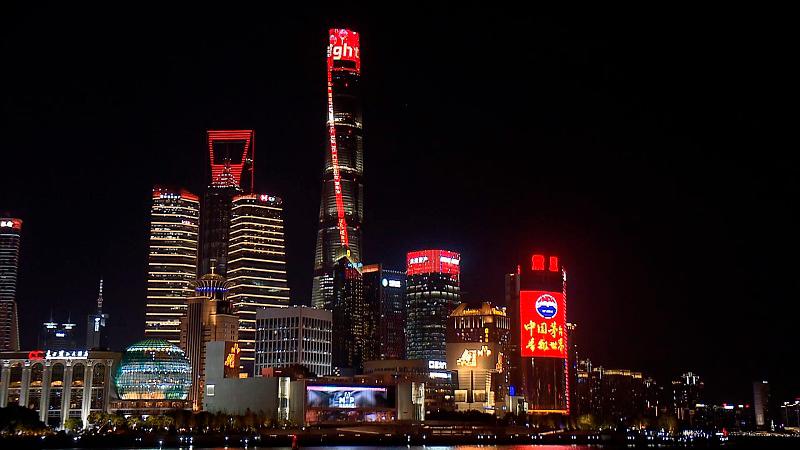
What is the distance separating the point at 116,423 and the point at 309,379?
3936 centimetres

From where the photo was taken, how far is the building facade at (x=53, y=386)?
193125 millimetres

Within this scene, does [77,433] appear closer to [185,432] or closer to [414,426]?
[185,432]

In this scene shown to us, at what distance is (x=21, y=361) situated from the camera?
643ft

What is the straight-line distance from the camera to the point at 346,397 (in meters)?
195

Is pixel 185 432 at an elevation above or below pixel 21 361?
below

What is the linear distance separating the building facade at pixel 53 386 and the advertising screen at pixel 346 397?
1739 inches

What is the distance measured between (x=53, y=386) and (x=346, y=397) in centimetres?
6096

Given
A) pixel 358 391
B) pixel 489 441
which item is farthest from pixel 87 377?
pixel 489 441

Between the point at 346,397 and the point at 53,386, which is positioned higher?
the point at 53,386

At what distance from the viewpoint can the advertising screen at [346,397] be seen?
7618 inches

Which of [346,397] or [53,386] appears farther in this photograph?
[53,386]

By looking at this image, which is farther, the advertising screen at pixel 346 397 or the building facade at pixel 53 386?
the advertising screen at pixel 346 397

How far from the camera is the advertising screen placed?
635ft

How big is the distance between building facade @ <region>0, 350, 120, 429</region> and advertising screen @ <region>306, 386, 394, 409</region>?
4417 centimetres
